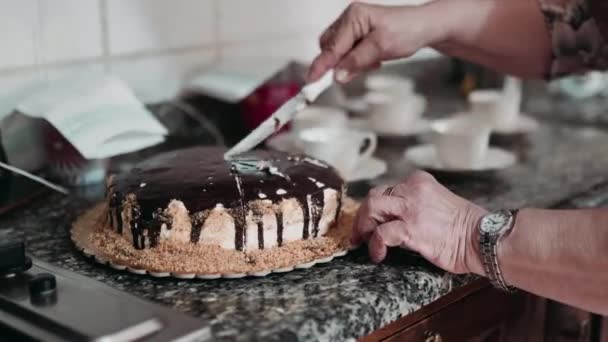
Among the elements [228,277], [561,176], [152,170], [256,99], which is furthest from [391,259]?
[256,99]

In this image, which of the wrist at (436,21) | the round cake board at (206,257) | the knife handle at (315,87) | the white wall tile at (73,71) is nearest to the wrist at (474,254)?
the round cake board at (206,257)

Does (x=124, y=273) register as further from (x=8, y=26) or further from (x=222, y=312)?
(x=8, y=26)

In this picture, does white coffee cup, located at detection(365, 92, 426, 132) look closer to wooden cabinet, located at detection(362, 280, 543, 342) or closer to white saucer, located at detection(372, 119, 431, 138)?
white saucer, located at detection(372, 119, 431, 138)

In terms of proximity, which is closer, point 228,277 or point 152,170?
point 228,277

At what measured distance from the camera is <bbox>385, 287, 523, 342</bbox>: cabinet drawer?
944 mm

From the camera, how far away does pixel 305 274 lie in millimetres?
898

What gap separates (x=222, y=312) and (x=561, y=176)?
2.32 ft

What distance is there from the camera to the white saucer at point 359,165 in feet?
4.15

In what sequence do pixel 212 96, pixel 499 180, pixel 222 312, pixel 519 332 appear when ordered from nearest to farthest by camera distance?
1. pixel 222 312
2. pixel 519 332
3. pixel 499 180
4. pixel 212 96

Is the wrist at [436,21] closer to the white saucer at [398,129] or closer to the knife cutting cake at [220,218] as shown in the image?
the white saucer at [398,129]

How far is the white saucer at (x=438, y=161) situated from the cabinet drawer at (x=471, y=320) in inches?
10.2

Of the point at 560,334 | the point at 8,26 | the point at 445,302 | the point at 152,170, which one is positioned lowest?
the point at 560,334

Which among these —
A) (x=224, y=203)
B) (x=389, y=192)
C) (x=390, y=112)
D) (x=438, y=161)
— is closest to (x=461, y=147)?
(x=438, y=161)

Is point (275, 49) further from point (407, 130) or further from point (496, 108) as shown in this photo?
point (496, 108)
